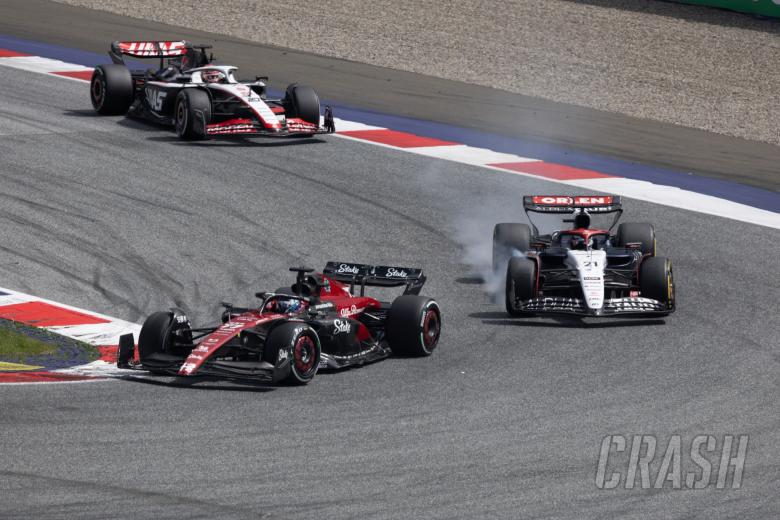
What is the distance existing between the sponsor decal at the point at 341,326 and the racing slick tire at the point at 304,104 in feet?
34.7

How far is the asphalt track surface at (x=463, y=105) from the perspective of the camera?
966 inches

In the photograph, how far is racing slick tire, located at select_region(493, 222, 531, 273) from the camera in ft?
55.8

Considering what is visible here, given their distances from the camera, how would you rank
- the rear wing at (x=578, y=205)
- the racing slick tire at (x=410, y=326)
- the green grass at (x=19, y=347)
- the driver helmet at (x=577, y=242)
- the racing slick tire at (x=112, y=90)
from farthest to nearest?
the racing slick tire at (x=112, y=90) < the rear wing at (x=578, y=205) < the driver helmet at (x=577, y=242) < the racing slick tire at (x=410, y=326) < the green grass at (x=19, y=347)

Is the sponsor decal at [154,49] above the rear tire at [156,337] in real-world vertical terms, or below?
above

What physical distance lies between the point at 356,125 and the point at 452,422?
14279 millimetres

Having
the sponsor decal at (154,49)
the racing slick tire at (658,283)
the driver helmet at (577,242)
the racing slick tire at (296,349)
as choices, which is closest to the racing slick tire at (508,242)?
the driver helmet at (577,242)

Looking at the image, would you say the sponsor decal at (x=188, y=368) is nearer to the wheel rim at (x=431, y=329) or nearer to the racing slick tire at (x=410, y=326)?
the racing slick tire at (x=410, y=326)

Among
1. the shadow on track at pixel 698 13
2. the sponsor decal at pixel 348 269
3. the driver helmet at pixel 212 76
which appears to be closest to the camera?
the sponsor decal at pixel 348 269

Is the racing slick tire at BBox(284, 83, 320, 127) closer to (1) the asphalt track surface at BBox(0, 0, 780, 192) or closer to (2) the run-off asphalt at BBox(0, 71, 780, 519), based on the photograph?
(2) the run-off asphalt at BBox(0, 71, 780, 519)

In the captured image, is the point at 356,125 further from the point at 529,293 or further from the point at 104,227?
the point at 529,293

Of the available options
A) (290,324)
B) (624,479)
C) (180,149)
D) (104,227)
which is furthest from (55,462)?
(180,149)

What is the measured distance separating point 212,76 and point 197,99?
979mm

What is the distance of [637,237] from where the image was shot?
1705 cm

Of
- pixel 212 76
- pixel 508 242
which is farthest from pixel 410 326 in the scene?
pixel 212 76
